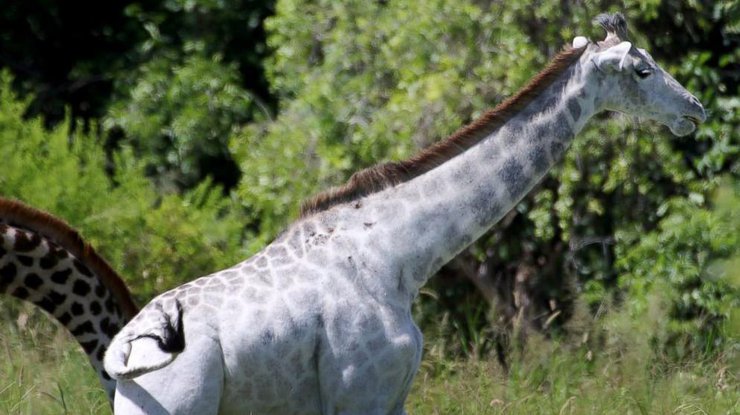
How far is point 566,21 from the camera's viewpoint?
812 centimetres

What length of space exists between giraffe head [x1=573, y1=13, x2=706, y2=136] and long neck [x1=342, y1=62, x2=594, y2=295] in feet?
0.27

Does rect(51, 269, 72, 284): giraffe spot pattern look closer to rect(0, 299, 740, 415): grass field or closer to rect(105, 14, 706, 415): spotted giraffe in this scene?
rect(0, 299, 740, 415): grass field

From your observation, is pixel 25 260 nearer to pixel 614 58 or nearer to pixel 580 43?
pixel 580 43

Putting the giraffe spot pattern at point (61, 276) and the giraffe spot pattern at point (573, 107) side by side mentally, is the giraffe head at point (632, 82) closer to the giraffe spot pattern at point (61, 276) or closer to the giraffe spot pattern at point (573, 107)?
the giraffe spot pattern at point (573, 107)

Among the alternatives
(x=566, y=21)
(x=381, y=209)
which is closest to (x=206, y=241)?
(x=566, y=21)

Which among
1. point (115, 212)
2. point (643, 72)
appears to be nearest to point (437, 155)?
point (643, 72)

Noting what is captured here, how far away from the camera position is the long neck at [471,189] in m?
4.49

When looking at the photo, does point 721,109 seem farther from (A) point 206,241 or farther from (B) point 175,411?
(B) point 175,411

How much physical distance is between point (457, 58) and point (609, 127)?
111 centimetres

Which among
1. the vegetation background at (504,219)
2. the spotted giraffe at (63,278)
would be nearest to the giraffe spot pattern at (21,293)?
the spotted giraffe at (63,278)

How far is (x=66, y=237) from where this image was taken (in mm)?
5668

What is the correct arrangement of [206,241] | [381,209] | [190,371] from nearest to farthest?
1. [190,371]
2. [381,209]
3. [206,241]

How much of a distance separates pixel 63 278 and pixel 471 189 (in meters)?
2.08

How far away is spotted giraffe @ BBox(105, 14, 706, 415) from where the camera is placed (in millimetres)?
4188
